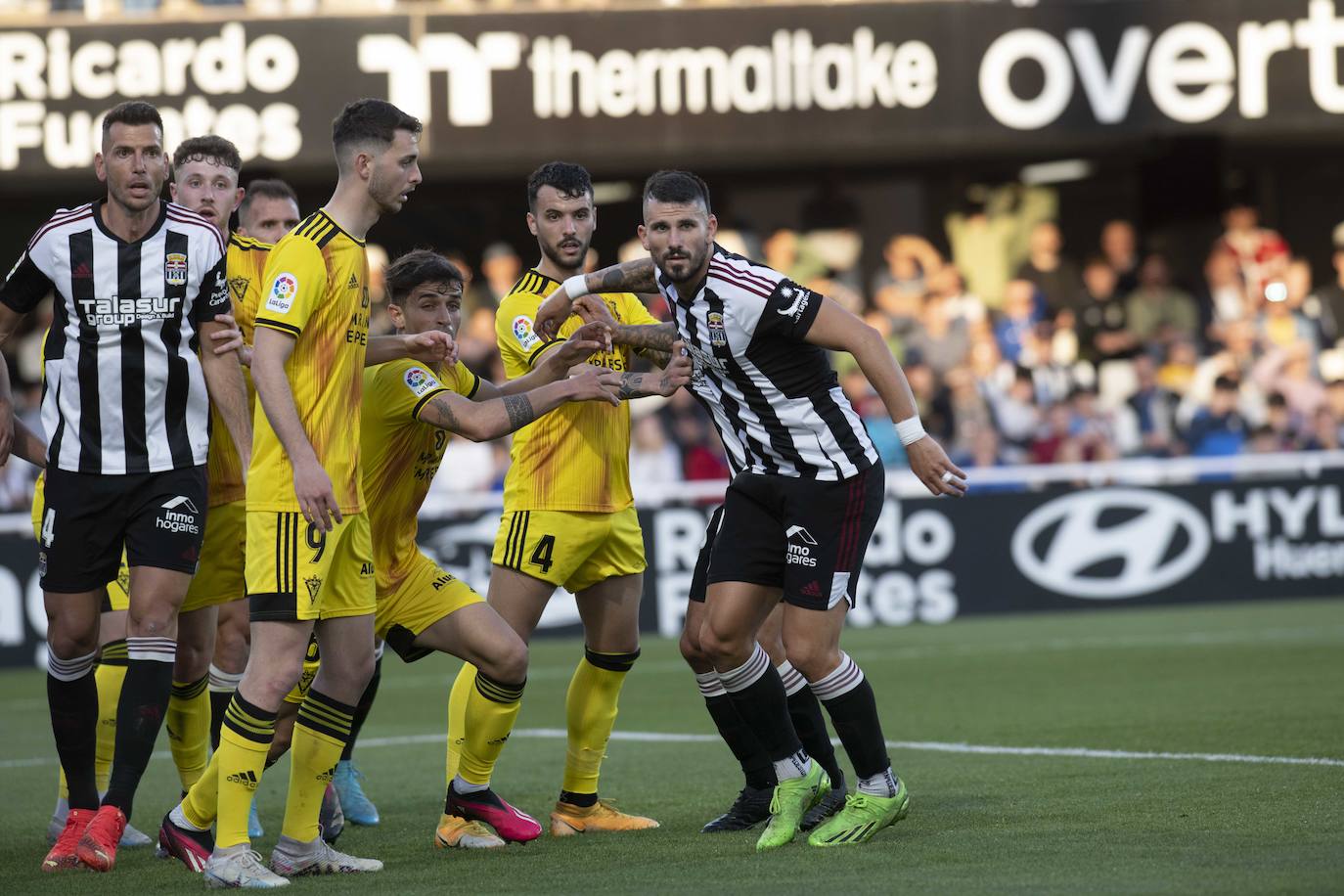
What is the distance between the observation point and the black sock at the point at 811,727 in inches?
275

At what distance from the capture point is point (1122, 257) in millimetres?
19656

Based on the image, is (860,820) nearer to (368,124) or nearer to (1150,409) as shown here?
(368,124)

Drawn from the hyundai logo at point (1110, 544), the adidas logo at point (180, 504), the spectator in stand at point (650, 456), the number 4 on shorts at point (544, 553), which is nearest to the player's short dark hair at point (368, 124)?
the adidas logo at point (180, 504)

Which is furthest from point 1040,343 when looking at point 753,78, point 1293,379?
point 753,78

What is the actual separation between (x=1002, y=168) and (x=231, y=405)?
16.6 meters

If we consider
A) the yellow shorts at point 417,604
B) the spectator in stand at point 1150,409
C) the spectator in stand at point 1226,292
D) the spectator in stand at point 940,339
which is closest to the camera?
the yellow shorts at point 417,604

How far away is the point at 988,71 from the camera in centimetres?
1795

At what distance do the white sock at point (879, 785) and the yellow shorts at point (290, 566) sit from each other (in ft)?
6.22

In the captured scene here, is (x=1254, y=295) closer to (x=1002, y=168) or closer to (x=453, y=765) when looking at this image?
(x=1002, y=168)

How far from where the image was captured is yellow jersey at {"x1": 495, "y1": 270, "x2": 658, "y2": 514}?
704 cm

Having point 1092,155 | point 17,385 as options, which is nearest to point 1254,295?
point 1092,155

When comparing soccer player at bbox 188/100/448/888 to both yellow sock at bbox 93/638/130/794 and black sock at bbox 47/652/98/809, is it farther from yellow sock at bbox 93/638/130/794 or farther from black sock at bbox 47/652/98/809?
yellow sock at bbox 93/638/130/794

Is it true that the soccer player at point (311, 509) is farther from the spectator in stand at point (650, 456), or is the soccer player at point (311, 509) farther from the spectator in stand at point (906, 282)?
the spectator in stand at point (906, 282)

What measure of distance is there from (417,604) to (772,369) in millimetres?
1469
